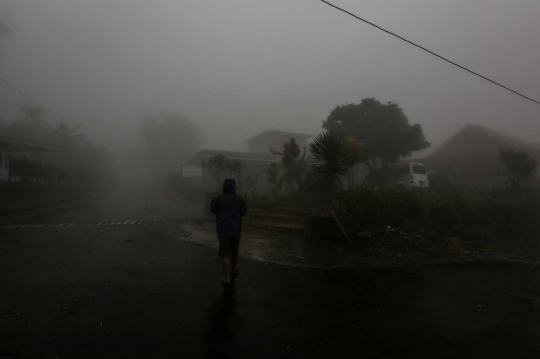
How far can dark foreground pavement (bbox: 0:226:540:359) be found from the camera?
10.00ft

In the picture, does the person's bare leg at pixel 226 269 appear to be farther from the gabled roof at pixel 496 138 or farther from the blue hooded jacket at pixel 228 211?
the gabled roof at pixel 496 138

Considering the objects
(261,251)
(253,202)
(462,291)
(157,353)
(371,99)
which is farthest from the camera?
(371,99)

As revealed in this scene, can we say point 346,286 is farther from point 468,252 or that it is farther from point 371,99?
point 371,99

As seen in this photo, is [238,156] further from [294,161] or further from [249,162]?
[294,161]

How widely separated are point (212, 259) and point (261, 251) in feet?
4.20

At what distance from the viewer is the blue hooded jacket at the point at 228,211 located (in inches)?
197

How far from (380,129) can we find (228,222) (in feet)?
70.6

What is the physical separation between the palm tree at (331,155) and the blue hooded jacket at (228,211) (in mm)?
6228

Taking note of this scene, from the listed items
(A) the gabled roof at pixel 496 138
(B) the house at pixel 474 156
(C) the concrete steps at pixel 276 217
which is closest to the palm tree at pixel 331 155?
(C) the concrete steps at pixel 276 217

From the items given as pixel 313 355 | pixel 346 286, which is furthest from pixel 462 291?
pixel 313 355

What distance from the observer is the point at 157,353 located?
9.41 ft

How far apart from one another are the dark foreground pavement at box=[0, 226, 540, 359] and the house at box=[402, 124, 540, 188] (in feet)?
55.5

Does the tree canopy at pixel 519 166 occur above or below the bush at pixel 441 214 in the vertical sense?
above

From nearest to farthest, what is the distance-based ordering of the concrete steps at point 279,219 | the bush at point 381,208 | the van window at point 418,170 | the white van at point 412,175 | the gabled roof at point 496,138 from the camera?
the bush at point 381,208
the concrete steps at point 279,219
the white van at point 412,175
the van window at point 418,170
the gabled roof at point 496,138
